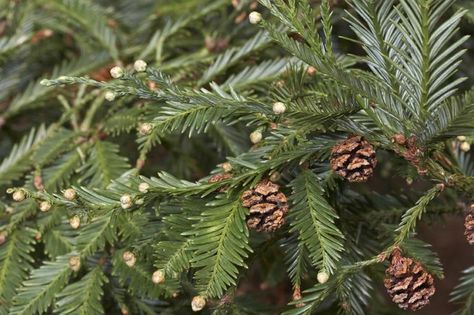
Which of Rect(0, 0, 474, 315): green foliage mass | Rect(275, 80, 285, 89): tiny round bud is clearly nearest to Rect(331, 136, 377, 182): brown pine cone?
Rect(0, 0, 474, 315): green foliage mass

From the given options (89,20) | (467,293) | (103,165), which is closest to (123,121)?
(103,165)

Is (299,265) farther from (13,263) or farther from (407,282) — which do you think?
(13,263)

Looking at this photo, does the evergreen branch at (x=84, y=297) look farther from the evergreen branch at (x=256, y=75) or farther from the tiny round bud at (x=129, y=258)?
the evergreen branch at (x=256, y=75)

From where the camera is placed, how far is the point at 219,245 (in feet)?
2.01

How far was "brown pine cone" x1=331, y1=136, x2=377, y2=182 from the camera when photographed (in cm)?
61

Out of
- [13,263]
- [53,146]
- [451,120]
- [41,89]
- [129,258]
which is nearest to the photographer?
[451,120]

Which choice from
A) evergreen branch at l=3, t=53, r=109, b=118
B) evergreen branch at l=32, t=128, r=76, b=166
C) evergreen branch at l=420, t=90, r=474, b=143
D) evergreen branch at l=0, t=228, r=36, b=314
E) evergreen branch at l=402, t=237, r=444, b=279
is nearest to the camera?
evergreen branch at l=420, t=90, r=474, b=143

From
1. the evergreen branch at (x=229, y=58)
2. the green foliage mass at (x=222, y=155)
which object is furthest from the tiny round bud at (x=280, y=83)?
the evergreen branch at (x=229, y=58)

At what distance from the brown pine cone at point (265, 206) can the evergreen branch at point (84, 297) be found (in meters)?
0.23

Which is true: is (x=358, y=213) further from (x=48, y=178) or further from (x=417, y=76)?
(x=48, y=178)

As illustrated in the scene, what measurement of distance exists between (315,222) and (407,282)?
0.11 m

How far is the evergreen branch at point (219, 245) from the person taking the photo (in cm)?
Result: 60

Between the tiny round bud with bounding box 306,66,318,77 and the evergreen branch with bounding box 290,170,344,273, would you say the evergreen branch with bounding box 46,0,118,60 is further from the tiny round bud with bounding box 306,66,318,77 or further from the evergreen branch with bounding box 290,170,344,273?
the evergreen branch with bounding box 290,170,344,273

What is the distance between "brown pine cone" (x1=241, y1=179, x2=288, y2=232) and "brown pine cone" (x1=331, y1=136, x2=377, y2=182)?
7 cm
